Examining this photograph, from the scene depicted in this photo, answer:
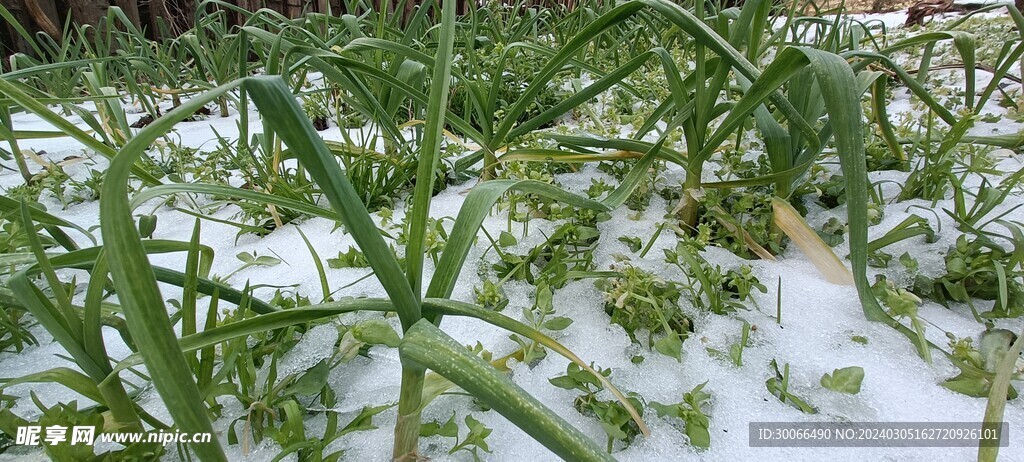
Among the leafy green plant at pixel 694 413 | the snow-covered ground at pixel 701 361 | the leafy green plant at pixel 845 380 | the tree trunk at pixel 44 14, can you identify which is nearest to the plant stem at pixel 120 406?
the snow-covered ground at pixel 701 361

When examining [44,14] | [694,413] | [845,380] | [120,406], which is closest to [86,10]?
[44,14]

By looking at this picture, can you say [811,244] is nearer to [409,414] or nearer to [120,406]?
[409,414]

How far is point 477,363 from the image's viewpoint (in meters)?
0.43

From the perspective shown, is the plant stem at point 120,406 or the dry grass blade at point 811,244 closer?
the plant stem at point 120,406

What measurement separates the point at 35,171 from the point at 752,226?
245 cm

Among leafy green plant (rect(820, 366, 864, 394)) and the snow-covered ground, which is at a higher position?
leafy green plant (rect(820, 366, 864, 394))

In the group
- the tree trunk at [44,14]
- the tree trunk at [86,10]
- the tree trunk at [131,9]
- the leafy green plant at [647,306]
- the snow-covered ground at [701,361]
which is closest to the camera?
the snow-covered ground at [701,361]

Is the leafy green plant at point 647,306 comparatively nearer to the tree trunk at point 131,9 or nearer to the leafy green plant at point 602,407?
the leafy green plant at point 602,407

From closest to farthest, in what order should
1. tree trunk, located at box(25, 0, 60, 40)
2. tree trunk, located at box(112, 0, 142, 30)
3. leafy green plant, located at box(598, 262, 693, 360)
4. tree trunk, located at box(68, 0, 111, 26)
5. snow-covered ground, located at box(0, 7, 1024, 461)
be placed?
1. snow-covered ground, located at box(0, 7, 1024, 461)
2. leafy green plant, located at box(598, 262, 693, 360)
3. tree trunk, located at box(25, 0, 60, 40)
4. tree trunk, located at box(68, 0, 111, 26)
5. tree trunk, located at box(112, 0, 142, 30)

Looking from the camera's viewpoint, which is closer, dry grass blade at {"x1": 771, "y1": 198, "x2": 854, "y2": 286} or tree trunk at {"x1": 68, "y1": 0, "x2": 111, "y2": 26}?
dry grass blade at {"x1": 771, "y1": 198, "x2": 854, "y2": 286}

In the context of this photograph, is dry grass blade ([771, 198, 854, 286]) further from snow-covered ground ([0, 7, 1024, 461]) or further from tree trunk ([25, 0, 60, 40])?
tree trunk ([25, 0, 60, 40])

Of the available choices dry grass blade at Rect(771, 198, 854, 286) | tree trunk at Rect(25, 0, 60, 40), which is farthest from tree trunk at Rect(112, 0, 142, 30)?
dry grass blade at Rect(771, 198, 854, 286)

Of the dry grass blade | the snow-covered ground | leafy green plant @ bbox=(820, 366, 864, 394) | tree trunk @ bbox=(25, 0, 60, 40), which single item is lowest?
the snow-covered ground

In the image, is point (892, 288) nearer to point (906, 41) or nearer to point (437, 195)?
point (906, 41)
